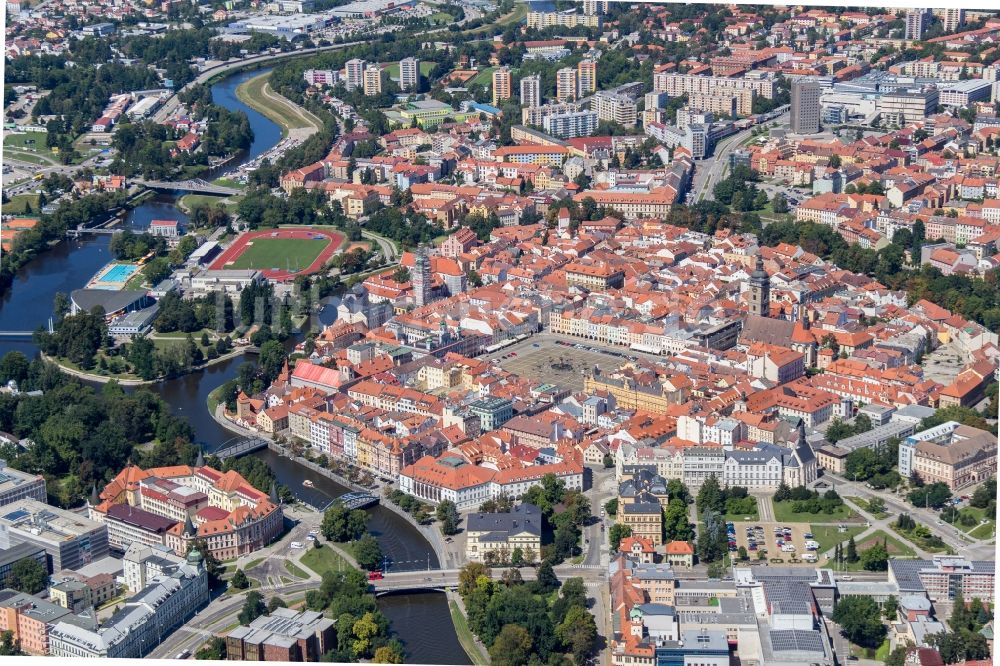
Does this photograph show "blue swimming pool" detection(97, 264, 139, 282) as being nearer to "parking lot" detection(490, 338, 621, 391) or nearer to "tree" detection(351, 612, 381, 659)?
"parking lot" detection(490, 338, 621, 391)

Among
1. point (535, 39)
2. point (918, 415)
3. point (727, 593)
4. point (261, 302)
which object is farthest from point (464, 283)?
point (535, 39)

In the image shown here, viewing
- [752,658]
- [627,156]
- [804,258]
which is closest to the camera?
[752,658]

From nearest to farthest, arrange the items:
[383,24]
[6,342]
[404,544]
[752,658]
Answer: [752,658], [404,544], [6,342], [383,24]

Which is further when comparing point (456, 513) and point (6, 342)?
point (6, 342)

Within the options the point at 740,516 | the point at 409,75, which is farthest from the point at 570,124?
the point at 740,516

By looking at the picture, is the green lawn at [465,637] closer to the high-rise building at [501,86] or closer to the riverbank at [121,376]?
the riverbank at [121,376]

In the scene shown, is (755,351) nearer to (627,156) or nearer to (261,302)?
(261,302)

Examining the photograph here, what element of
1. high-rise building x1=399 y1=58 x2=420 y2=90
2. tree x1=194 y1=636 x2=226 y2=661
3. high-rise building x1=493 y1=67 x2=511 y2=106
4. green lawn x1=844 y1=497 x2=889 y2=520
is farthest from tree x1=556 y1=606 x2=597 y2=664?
high-rise building x1=399 y1=58 x2=420 y2=90

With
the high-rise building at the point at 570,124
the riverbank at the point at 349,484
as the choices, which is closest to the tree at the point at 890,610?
the riverbank at the point at 349,484
